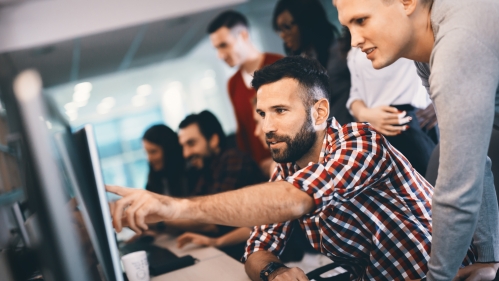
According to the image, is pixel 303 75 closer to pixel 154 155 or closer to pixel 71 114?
pixel 154 155

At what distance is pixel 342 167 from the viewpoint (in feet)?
3.66

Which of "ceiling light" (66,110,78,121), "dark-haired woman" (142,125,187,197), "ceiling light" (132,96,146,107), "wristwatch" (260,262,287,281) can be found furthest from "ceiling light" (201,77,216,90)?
"wristwatch" (260,262,287,281)

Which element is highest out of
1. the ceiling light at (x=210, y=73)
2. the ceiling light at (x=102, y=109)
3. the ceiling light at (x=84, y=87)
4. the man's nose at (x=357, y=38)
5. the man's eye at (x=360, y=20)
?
the ceiling light at (x=84, y=87)

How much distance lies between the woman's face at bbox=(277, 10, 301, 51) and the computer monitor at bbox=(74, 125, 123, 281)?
109cm

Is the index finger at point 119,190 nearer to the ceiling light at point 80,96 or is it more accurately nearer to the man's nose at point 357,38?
the man's nose at point 357,38

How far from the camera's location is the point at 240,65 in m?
2.53

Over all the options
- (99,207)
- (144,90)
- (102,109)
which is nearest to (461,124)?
(99,207)

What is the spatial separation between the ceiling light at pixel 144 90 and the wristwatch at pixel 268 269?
6.52 metres

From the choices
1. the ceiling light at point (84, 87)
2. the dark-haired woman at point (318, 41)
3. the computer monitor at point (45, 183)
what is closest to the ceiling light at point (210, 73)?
the ceiling light at point (84, 87)

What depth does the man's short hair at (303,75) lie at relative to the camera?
127 centimetres

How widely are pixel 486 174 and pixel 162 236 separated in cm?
158

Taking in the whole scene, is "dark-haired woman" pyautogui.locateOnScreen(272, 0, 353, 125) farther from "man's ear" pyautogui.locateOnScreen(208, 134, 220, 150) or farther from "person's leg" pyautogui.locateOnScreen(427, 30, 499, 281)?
"man's ear" pyautogui.locateOnScreen(208, 134, 220, 150)

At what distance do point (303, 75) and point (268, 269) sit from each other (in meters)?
0.55

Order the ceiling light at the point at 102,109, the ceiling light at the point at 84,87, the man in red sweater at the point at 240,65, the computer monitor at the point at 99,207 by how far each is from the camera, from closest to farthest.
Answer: the computer monitor at the point at 99,207 < the man in red sweater at the point at 240,65 < the ceiling light at the point at 84,87 < the ceiling light at the point at 102,109
